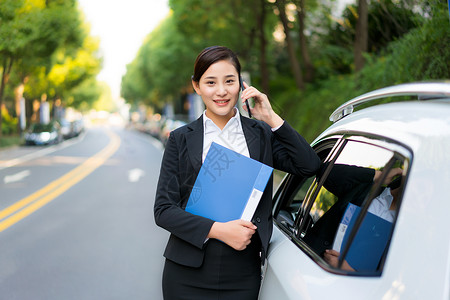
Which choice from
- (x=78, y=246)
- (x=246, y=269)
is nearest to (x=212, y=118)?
(x=246, y=269)

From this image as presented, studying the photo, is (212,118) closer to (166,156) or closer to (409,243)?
(166,156)

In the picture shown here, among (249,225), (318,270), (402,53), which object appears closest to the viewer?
(318,270)

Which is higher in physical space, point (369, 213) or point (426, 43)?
point (426, 43)

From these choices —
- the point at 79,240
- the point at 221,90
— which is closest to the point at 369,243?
the point at 221,90

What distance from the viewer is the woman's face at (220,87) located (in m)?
2.13

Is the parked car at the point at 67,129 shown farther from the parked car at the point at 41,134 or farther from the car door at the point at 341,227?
the car door at the point at 341,227

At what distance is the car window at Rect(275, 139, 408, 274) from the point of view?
66.1 inches

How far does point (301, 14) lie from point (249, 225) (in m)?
15.9

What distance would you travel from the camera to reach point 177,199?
2.12 metres

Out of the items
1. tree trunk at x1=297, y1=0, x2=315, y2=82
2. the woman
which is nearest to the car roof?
the woman

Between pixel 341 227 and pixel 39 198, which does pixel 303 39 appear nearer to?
pixel 39 198

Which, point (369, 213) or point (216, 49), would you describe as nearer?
point (369, 213)

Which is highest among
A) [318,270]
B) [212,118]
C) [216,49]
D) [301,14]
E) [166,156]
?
[301,14]

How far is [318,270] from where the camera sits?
1.67 m
